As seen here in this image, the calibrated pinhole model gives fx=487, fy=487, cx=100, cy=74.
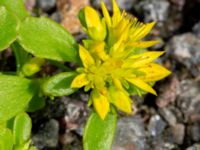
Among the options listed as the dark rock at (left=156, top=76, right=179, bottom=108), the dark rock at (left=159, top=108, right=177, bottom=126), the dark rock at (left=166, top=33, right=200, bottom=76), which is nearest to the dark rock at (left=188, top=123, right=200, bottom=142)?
the dark rock at (left=159, top=108, right=177, bottom=126)

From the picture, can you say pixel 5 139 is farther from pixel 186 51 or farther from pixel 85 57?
pixel 186 51

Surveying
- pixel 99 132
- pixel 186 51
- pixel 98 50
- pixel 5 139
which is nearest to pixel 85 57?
pixel 98 50

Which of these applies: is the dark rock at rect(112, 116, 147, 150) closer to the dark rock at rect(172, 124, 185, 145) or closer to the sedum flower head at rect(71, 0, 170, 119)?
the dark rock at rect(172, 124, 185, 145)

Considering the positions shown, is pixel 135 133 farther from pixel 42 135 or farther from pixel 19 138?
pixel 19 138

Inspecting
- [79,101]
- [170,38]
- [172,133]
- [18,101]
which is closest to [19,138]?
[18,101]

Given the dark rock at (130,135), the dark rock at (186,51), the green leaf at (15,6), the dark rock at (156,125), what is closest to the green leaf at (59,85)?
the green leaf at (15,6)

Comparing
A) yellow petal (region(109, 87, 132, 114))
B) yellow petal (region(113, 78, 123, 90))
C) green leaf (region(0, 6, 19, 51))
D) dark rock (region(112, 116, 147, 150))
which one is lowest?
dark rock (region(112, 116, 147, 150))
